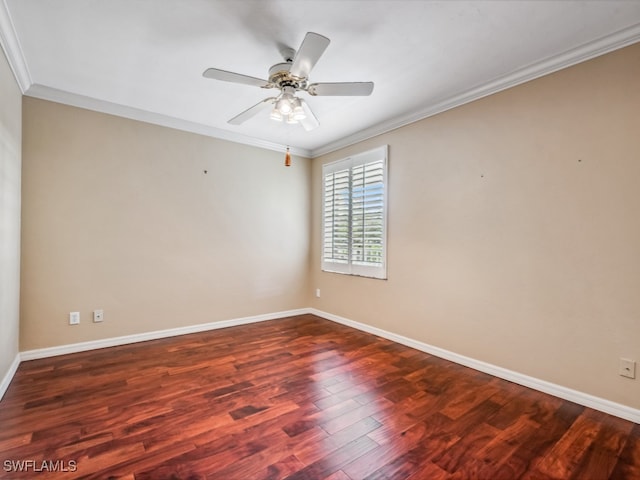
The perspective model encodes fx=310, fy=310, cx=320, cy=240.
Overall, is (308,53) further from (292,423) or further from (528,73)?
(292,423)

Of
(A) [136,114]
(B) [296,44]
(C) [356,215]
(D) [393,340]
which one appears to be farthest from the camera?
(C) [356,215]

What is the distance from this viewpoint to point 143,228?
11.6 feet

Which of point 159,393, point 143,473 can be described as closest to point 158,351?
point 159,393

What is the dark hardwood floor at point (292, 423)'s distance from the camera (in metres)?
1.59

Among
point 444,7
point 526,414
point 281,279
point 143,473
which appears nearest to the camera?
point 143,473

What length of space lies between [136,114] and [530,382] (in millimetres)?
4627

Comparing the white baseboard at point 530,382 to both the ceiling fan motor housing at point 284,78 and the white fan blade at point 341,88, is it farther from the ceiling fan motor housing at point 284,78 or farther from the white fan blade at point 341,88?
the ceiling fan motor housing at point 284,78

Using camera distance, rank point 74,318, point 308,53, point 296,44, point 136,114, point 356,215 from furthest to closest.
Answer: point 356,215
point 136,114
point 74,318
point 296,44
point 308,53

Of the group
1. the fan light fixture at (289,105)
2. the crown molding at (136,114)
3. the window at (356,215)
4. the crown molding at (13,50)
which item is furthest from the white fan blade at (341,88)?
the crown molding at (136,114)

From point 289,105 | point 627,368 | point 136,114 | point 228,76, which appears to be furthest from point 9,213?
point 627,368

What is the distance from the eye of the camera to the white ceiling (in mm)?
1916

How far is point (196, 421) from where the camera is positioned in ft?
6.54

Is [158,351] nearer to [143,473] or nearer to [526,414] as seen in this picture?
[143,473]

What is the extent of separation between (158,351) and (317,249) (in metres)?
2.57
